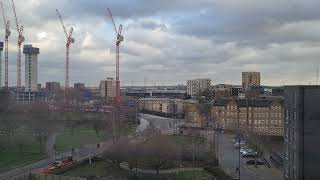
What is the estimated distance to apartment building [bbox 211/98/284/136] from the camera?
49.9 meters

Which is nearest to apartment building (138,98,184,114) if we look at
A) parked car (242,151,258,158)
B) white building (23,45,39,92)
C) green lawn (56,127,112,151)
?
green lawn (56,127,112,151)

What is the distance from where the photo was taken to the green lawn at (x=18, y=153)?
27.9m

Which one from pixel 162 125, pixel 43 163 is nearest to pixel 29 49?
pixel 162 125

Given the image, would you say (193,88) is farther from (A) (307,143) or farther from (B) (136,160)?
(A) (307,143)

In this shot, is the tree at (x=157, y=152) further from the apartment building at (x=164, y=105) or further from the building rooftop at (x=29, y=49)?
the building rooftop at (x=29, y=49)

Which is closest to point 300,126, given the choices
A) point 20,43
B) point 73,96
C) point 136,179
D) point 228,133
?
point 136,179

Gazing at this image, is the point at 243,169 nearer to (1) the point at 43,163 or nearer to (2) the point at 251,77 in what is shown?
(1) the point at 43,163

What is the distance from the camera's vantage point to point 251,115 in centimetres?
5181

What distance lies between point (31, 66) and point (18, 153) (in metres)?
99.8

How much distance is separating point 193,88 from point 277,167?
11498cm

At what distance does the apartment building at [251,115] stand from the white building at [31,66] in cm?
8306

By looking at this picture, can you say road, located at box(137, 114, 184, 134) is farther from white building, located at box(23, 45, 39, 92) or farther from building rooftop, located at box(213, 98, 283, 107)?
white building, located at box(23, 45, 39, 92)

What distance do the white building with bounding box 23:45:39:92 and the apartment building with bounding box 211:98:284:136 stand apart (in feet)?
273

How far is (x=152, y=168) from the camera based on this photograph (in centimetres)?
2542
